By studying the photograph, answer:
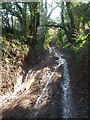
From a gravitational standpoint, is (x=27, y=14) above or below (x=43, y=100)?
above

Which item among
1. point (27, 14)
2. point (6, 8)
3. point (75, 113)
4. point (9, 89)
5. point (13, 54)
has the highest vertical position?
point (27, 14)

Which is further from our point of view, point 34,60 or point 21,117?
point 34,60

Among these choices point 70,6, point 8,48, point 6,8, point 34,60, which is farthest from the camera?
point 70,6

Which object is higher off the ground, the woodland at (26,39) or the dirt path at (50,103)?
the woodland at (26,39)

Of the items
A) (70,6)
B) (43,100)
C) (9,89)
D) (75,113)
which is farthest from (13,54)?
(70,6)

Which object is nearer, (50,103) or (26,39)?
(50,103)

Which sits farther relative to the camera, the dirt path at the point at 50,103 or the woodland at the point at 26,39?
the woodland at the point at 26,39

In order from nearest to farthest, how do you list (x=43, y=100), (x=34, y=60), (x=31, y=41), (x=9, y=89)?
1. (x=43, y=100)
2. (x=9, y=89)
3. (x=34, y=60)
4. (x=31, y=41)

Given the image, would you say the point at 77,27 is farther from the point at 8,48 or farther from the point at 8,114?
the point at 8,114

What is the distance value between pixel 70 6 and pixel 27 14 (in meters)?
5.99

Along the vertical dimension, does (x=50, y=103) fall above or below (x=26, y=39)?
below

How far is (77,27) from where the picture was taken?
20.1 meters

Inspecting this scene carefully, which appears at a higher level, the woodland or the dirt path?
the woodland

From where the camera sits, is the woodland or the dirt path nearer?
the dirt path
